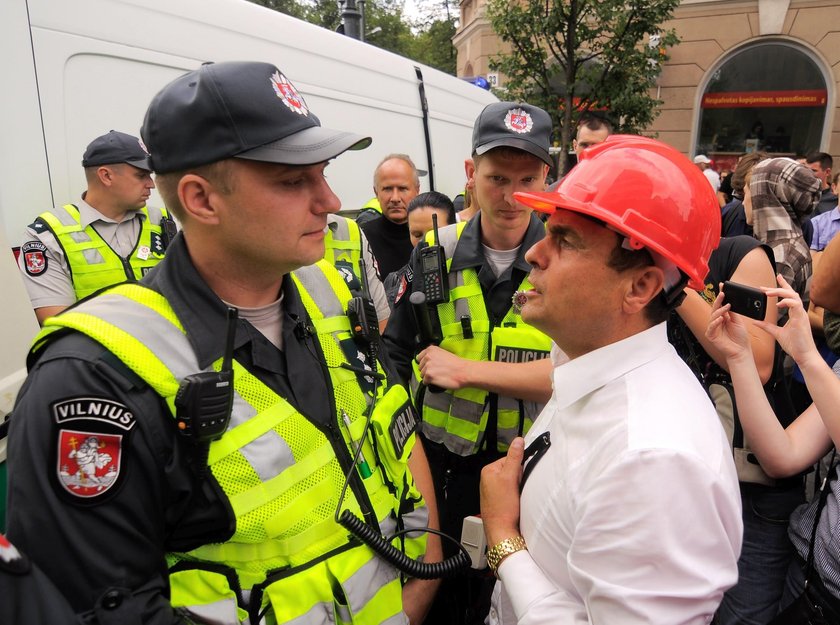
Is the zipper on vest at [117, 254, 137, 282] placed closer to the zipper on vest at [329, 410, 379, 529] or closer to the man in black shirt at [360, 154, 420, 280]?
the man in black shirt at [360, 154, 420, 280]

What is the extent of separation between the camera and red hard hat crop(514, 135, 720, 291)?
118 cm

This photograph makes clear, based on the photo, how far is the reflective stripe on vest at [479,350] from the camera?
2119mm

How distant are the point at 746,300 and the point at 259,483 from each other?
144cm

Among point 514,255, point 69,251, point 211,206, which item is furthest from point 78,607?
point 69,251

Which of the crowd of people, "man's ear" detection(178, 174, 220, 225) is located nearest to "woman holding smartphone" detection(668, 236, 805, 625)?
the crowd of people

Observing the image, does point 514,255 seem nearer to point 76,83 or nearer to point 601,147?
point 601,147

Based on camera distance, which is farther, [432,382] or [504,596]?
[432,382]

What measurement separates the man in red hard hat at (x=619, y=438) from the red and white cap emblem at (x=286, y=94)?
0.61m

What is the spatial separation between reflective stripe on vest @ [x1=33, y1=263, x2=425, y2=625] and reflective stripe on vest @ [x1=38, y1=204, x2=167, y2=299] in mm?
2173

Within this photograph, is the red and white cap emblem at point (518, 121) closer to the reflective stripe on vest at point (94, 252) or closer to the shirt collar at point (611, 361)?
the shirt collar at point (611, 361)

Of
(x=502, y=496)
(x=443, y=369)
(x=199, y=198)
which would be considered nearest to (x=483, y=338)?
(x=443, y=369)

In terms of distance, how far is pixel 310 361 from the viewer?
1.45 meters

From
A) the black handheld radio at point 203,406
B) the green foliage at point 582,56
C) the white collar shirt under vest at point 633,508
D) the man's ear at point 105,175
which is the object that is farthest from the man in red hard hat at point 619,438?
the green foliage at point 582,56

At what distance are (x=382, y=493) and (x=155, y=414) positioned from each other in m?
0.65
